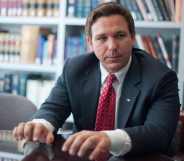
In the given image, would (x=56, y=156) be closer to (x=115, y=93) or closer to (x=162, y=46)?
(x=115, y=93)

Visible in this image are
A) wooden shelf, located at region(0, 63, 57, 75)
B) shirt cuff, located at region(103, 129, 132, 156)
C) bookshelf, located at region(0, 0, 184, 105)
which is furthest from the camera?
wooden shelf, located at region(0, 63, 57, 75)

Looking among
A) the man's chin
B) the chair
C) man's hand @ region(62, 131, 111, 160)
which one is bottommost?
the chair

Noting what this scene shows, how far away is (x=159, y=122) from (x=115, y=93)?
0.83 feet

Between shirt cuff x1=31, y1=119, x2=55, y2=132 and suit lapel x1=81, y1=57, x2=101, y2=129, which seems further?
suit lapel x1=81, y1=57, x2=101, y2=129

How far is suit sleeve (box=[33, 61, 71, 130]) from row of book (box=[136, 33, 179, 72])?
1.26 m

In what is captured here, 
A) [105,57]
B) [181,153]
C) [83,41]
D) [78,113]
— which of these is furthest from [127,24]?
[83,41]

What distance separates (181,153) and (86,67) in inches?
19.7

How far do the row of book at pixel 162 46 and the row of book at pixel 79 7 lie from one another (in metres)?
0.41

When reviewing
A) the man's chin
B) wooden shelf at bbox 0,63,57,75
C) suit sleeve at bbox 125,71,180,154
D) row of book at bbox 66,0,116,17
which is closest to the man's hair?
the man's chin

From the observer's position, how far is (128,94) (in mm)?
1386

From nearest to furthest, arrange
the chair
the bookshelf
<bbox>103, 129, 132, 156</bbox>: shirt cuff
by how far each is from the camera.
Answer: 1. <bbox>103, 129, 132, 156</bbox>: shirt cuff
2. the chair
3. the bookshelf

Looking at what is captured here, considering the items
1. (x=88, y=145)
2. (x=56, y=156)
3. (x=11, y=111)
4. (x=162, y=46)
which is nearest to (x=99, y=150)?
(x=88, y=145)

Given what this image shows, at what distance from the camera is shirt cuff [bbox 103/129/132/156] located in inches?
40.7

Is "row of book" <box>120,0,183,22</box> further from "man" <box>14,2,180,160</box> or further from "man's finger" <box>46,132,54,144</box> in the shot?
"man's finger" <box>46,132,54,144</box>
